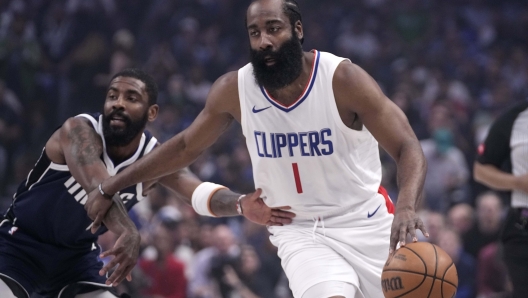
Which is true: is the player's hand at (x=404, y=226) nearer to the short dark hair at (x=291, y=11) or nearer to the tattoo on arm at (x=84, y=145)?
the short dark hair at (x=291, y=11)

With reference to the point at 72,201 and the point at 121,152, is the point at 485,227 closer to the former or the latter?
the point at 121,152

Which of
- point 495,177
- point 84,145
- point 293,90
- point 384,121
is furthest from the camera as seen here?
point 495,177

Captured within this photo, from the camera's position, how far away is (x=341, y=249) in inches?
167

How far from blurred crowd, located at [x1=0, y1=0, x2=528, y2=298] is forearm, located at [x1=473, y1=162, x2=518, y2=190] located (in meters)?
3.19

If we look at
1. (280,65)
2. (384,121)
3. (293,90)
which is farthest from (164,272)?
(384,121)

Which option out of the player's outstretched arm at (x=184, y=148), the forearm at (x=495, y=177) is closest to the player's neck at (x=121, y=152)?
the player's outstretched arm at (x=184, y=148)

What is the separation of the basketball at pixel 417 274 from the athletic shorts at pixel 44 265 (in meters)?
2.21

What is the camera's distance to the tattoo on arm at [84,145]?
4766mm

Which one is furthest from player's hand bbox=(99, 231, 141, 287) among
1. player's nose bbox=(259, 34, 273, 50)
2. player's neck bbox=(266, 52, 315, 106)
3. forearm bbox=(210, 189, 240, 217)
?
player's nose bbox=(259, 34, 273, 50)

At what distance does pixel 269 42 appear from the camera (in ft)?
14.0

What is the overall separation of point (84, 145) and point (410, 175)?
2.14 meters

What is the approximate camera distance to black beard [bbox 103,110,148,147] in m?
5.04

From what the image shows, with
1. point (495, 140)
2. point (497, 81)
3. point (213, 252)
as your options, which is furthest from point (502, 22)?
point (495, 140)

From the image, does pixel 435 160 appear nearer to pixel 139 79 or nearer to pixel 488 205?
pixel 488 205
